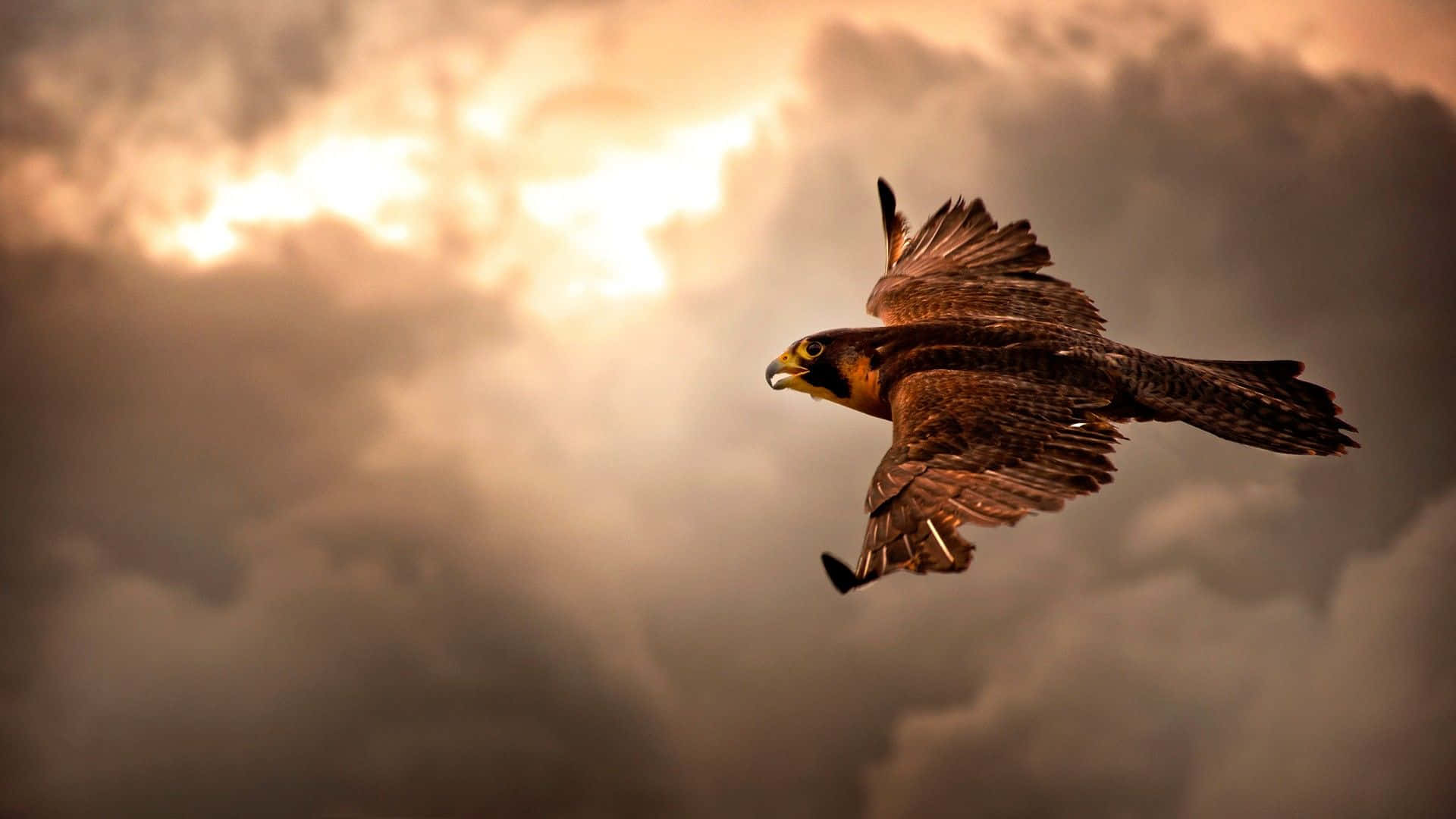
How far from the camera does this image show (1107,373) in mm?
14922

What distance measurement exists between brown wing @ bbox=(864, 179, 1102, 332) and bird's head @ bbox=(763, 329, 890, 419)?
182cm

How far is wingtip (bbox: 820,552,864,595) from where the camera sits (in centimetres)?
1097

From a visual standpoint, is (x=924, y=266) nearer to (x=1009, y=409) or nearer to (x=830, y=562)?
(x=1009, y=409)

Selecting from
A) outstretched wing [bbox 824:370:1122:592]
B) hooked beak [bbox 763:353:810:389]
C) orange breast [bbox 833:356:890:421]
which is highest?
hooked beak [bbox 763:353:810:389]

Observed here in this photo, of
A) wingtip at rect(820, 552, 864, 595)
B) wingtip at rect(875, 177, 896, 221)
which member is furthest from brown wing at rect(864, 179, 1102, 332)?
wingtip at rect(820, 552, 864, 595)

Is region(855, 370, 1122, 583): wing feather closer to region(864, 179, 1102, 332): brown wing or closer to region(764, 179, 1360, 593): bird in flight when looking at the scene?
region(764, 179, 1360, 593): bird in flight

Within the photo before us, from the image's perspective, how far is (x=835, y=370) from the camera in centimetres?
1658

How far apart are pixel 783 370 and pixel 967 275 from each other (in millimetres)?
4046

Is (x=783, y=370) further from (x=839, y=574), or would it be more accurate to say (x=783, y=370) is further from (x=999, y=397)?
(x=839, y=574)

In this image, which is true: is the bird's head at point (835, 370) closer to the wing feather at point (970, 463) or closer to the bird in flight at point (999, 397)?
the bird in flight at point (999, 397)

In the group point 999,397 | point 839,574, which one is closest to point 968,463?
point 999,397

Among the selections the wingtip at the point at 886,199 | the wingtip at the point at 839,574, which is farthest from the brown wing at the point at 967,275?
the wingtip at the point at 839,574

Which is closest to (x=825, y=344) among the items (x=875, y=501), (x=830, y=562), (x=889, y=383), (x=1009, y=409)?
(x=889, y=383)

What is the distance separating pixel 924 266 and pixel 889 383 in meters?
5.35
